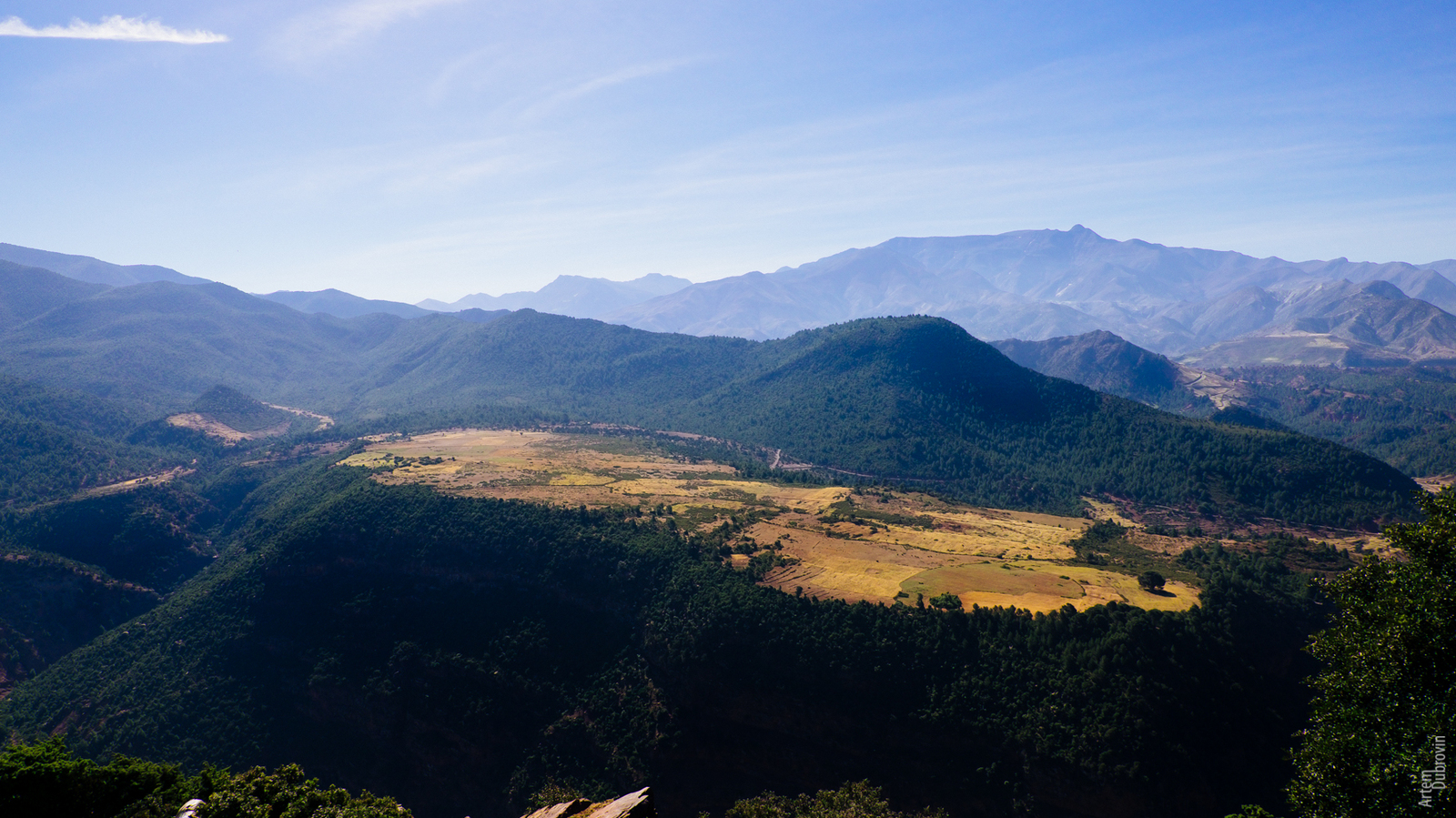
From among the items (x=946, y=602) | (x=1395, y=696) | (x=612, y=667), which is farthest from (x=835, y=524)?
(x=1395, y=696)

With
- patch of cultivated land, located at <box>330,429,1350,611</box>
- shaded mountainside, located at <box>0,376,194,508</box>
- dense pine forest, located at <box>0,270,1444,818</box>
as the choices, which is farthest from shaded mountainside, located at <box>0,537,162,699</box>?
patch of cultivated land, located at <box>330,429,1350,611</box>

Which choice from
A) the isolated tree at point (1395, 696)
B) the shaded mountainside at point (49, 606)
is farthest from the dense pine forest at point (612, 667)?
the isolated tree at point (1395, 696)

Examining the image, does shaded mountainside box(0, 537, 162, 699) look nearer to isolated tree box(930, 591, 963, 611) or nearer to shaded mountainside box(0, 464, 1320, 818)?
shaded mountainside box(0, 464, 1320, 818)

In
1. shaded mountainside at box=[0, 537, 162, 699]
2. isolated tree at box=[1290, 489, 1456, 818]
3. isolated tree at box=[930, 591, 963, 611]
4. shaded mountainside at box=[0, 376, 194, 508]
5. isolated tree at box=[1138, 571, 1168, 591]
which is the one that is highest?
isolated tree at box=[1290, 489, 1456, 818]

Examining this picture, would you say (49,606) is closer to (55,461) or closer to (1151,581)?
(55,461)

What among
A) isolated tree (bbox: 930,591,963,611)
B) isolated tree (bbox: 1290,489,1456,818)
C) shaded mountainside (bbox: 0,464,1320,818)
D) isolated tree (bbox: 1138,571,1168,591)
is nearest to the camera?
isolated tree (bbox: 1290,489,1456,818)

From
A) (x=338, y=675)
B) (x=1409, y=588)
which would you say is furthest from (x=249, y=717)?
(x=1409, y=588)

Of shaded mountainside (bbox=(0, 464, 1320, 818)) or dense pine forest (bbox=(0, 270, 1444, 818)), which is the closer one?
dense pine forest (bbox=(0, 270, 1444, 818))

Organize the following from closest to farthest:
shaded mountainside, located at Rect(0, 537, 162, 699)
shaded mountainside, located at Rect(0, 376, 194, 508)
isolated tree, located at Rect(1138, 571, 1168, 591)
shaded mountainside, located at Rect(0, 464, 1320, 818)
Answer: shaded mountainside, located at Rect(0, 464, 1320, 818) < isolated tree, located at Rect(1138, 571, 1168, 591) < shaded mountainside, located at Rect(0, 537, 162, 699) < shaded mountainside, located at Rect(0, 376, 194, 508)
